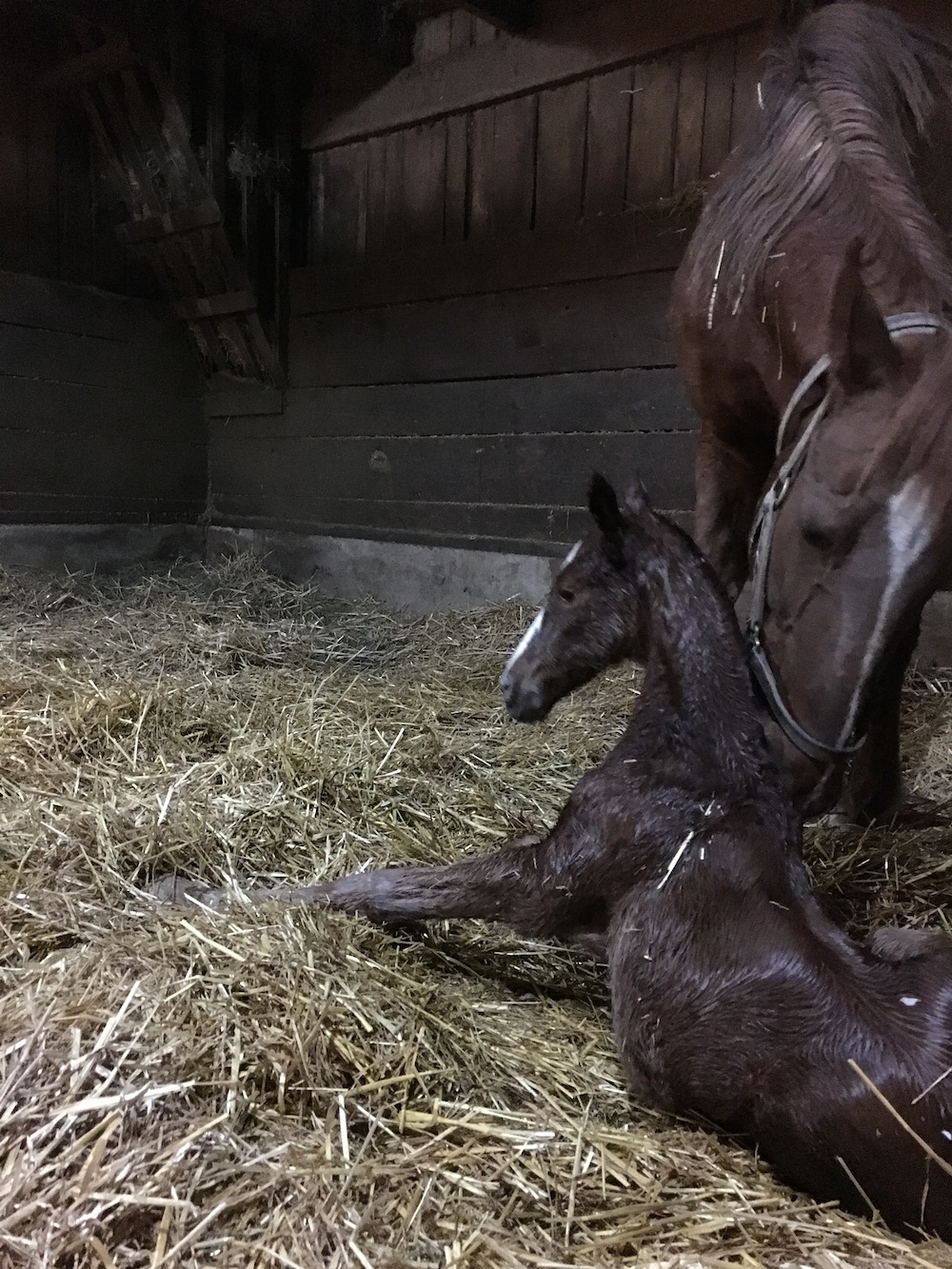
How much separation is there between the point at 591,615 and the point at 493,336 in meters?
3.23

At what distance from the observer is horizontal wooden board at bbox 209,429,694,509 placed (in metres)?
4.39

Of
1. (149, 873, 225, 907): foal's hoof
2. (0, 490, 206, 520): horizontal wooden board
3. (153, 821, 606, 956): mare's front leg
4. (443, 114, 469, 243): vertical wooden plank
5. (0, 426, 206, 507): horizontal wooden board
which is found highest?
(443, 114, 469, 243): vertical wooden plank

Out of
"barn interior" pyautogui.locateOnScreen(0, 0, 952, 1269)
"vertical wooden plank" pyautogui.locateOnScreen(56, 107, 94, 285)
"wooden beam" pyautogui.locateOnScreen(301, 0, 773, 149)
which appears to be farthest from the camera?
"vertical wooden plank" pyautogui.locateOnScreen(56, 107, 94, 285)

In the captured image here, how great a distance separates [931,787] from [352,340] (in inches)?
165

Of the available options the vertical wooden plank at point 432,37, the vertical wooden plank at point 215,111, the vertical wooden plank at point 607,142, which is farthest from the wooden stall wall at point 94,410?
the vertical wooden plank at point 607,142

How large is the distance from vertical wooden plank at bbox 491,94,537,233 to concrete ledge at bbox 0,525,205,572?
305 cm

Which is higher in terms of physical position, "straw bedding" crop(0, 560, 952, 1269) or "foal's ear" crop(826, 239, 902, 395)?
"foal's ear" crop(826, 239, 902, 395)

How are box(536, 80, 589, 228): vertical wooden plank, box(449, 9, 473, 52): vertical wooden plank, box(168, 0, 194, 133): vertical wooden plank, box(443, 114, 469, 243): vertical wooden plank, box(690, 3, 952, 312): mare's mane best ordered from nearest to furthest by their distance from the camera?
box(690, 3, 952, 312): mare's mane
box(536, 80, 589, 228): vertical wooden plank
box(168, 0, 194, 133): vertical wooden plank
box(449, 9, 473, 52): vertical wooden plank
box(443, 114, 469, 243): vertical wooden plank

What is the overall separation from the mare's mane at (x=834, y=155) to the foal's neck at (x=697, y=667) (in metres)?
0.90

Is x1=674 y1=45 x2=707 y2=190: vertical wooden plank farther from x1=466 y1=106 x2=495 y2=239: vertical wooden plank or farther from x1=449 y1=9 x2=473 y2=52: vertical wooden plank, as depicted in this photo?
x1=449 y1=9 x2=473 y2=52: vertical wooden plank

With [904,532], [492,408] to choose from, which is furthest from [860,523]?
[492,408]

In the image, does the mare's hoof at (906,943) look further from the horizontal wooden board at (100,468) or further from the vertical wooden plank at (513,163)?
the horizontal wooden board at (100,468)

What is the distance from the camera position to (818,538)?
186 centimetres

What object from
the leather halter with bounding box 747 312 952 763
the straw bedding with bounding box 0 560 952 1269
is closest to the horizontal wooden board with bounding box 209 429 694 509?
the leather halter with bounding box 747 312 952 763
